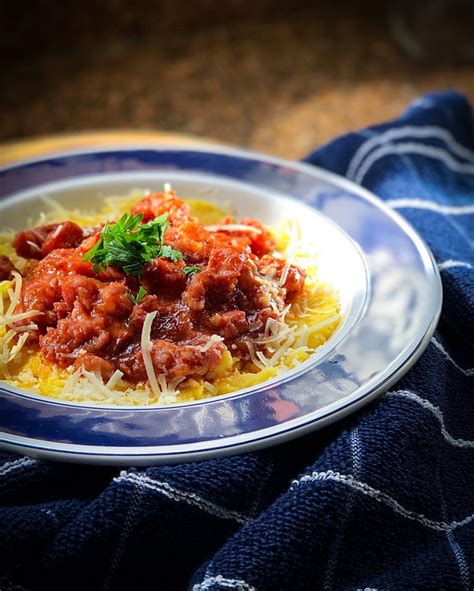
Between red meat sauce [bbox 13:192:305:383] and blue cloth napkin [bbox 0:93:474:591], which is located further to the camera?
red meat sauce [bbox 13:192:305:383]

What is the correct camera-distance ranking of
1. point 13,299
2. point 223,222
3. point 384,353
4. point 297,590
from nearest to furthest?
point 297,590 < point 384,353 < point 13,299 < point 223,222

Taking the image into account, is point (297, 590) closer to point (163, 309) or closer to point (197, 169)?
point (163, 309)

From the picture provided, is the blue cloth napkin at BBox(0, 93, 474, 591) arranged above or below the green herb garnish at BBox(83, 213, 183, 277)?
below

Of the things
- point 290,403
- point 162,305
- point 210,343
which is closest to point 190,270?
point 162,305

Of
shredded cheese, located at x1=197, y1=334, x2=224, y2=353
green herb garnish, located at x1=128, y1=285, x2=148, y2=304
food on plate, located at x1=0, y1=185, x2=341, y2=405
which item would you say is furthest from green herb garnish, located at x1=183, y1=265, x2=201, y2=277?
shredded cheese, located at x1=197, y1=334, x2=224, y2=353

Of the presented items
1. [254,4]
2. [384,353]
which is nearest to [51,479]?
[384,353]

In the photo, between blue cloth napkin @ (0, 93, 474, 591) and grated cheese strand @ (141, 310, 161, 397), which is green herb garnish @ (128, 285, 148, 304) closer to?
grated cheese strand @ (141, 310, 161, 397)
